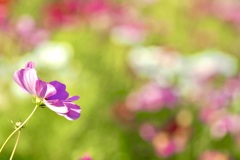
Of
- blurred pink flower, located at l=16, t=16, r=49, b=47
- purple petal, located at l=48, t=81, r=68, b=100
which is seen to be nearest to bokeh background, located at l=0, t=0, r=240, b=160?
blurred pink flower, located at l=16, t=16, r=49, b=47

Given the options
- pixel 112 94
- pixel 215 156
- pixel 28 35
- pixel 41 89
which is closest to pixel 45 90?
Result: pixel 41 89

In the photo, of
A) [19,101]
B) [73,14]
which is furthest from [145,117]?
[73,14]

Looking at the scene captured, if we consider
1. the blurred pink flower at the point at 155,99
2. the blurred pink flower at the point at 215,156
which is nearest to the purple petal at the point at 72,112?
the blurred pink flower at the point at 215,156

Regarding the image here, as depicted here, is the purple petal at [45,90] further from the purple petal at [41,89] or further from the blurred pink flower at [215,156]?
the blurred pink flower at [215,156]

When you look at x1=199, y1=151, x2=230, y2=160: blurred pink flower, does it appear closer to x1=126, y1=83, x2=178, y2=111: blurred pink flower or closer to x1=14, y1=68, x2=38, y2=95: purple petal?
x1=126, y1=83, x2=178, y2=111: blurred pink flower

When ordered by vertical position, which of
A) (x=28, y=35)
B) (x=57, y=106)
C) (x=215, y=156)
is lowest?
(x=57, y=106)

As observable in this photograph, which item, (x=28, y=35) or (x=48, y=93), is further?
(x=28, y=35)

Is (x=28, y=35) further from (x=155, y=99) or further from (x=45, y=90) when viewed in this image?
(x=45, y=90)
